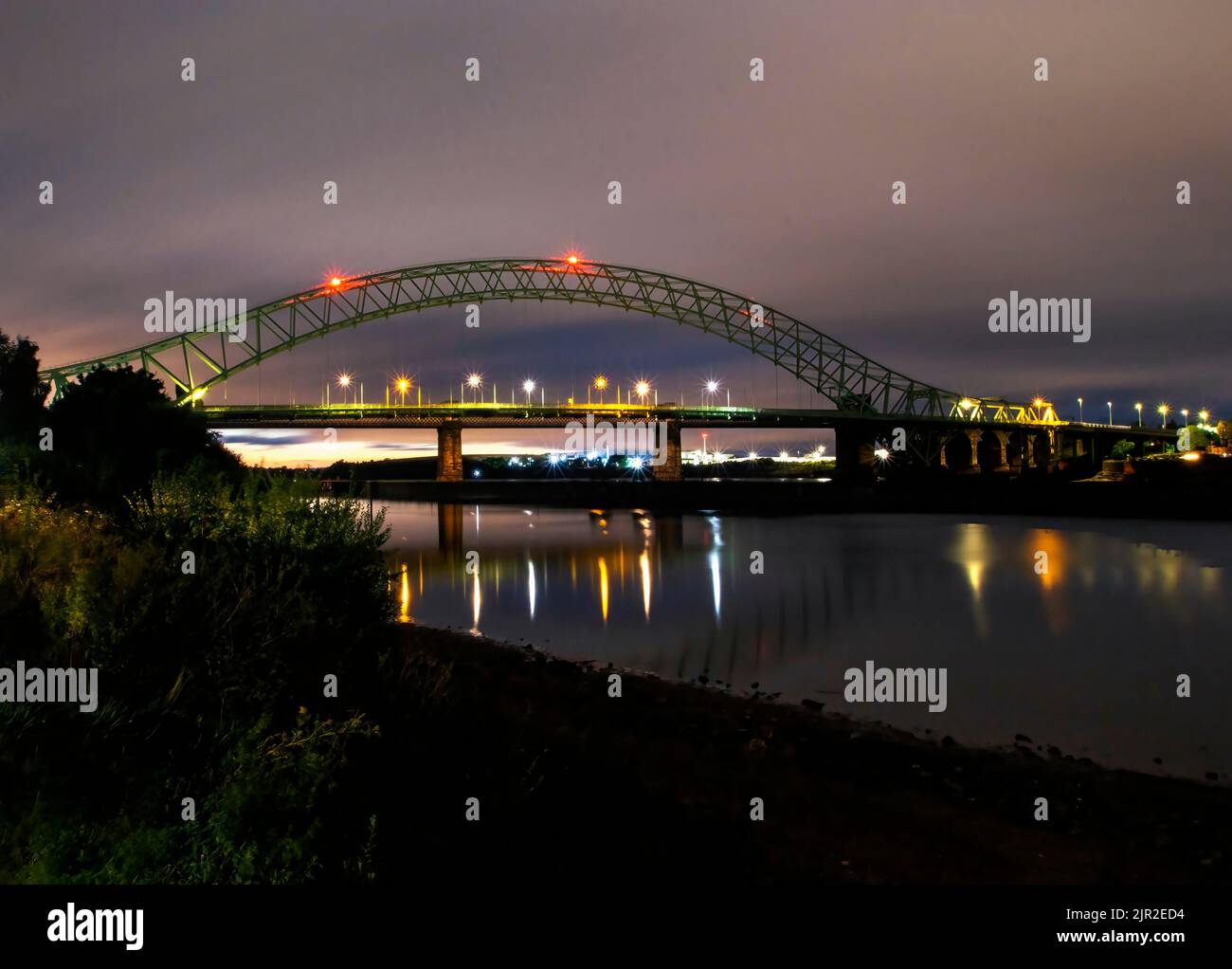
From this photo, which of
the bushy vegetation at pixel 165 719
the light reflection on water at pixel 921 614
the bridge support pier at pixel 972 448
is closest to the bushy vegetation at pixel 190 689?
the bushy vegetation at pixel 165 719

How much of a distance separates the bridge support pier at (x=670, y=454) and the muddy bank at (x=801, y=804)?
89993 millimetres

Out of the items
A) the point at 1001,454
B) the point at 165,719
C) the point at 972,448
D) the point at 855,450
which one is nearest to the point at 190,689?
the point at 165,719

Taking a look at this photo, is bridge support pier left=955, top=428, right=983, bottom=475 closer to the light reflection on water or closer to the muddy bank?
the light reflection on water

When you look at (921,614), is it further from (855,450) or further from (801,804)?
(855,450)

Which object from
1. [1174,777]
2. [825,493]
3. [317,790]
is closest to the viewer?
[317,790]

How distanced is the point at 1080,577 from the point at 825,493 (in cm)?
4874

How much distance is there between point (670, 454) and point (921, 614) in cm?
7791

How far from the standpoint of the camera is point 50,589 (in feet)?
22.3

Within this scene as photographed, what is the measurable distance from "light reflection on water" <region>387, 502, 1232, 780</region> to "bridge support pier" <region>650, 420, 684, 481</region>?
5080cm

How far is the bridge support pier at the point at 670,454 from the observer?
102m

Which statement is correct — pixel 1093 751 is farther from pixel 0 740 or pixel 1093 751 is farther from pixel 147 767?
pixel 0 740

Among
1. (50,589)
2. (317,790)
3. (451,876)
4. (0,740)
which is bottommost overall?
(451,876)

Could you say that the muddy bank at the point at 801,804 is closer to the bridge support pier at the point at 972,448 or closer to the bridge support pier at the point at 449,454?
the bridge support pier at the point at 449,454
